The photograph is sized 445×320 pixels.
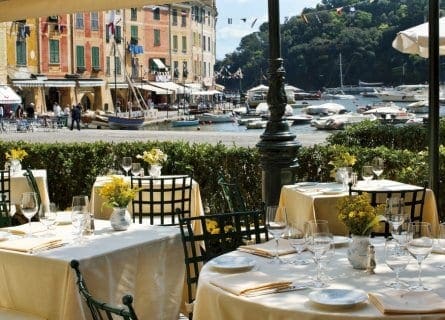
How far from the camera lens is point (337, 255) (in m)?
3.70

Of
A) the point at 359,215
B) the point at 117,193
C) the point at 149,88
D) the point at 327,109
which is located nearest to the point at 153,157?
the point at 117,193

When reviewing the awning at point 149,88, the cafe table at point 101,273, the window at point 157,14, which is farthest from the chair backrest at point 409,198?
the window at point 157,14

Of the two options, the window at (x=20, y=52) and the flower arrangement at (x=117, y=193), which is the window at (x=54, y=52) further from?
the flower arrangement at (x=117, y=193)

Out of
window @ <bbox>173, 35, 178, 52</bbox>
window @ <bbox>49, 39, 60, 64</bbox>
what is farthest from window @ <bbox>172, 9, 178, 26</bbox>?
window @ <bbox>49, 39, 60, 64</bbox>

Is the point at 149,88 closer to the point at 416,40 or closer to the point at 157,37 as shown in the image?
the point at 157,37

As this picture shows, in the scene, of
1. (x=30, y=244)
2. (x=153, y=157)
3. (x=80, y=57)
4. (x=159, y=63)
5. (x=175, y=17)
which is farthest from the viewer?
(x=175, y=17)

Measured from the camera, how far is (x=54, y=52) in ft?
171

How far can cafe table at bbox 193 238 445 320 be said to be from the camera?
109 inches

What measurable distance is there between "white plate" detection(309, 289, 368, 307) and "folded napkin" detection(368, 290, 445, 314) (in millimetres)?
57

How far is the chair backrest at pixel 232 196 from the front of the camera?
626cm

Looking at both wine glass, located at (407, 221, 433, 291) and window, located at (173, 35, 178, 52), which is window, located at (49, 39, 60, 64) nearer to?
window, located at (173, 35, 178, 52)

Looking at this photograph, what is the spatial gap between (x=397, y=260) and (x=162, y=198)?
3.73 meters

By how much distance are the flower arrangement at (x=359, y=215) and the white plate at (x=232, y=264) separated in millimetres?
502

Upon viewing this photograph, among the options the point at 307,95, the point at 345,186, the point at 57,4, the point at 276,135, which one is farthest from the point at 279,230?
the point at 307,95
